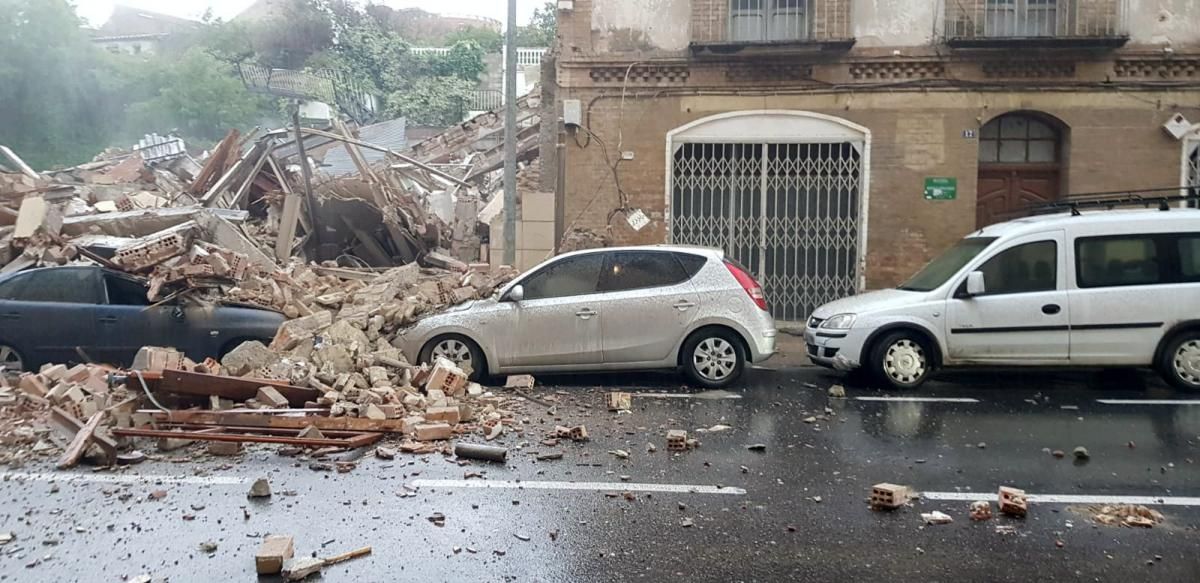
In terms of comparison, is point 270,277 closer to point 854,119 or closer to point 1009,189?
point 854,119

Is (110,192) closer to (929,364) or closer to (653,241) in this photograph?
(653,241)

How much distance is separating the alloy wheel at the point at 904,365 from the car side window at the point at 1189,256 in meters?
2.72

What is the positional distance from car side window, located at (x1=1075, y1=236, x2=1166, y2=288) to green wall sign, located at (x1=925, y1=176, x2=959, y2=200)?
4.28 metres

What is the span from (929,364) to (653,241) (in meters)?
5.51

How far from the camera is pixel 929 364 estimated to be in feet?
30.4

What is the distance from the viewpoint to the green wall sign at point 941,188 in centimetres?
1336

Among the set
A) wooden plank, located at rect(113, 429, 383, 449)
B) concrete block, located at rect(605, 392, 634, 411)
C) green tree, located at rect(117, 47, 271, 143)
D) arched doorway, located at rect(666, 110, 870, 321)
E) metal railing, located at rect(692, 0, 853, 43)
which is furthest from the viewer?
green tree, located at rect(117, 47, 271, 143)

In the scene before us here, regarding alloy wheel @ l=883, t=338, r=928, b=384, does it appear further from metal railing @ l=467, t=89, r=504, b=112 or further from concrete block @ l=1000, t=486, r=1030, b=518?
metal railing @ l=467, t=89, r=504, b=112

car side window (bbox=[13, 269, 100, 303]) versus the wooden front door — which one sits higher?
the wooden front door

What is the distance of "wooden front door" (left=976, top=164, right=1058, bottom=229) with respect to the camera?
13.8 metres

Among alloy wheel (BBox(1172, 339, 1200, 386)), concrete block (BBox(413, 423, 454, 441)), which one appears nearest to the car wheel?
concrete block (BBox(413, 423, 454, 441))

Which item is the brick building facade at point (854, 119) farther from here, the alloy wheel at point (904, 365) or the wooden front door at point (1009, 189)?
the alloy wheel at point (904, 365)

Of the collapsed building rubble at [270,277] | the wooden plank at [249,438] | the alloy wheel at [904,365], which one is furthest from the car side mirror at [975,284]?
the wooden plank at [249,438]

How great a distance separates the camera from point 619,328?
9.34 meters
